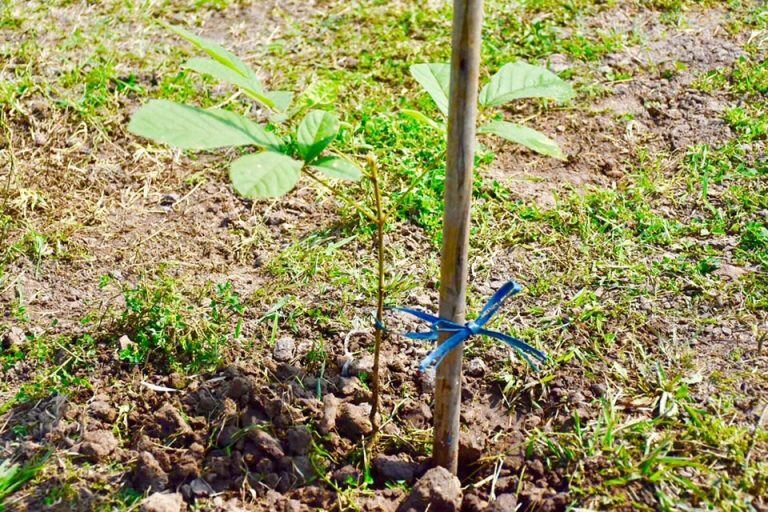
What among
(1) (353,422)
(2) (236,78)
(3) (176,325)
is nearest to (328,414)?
(1) (353,422)

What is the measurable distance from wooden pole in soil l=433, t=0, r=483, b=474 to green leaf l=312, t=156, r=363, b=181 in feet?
0.67

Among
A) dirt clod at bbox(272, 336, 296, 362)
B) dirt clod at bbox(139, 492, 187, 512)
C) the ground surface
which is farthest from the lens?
dirt clod at bbox(272, 336, 296, 362)

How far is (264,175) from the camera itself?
1.45 meters

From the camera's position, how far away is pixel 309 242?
2.89m

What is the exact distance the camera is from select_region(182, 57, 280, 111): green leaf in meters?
1.62

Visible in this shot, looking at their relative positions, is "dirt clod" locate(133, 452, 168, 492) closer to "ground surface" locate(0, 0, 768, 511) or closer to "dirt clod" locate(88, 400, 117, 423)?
"ground surface" locate(0, 0, 768, 511)

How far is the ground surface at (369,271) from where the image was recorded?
219cm

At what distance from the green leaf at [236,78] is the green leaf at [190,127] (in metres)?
0.06

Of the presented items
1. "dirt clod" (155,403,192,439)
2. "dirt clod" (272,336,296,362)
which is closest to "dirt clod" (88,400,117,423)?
"dirt clod" (155,403,192,439)

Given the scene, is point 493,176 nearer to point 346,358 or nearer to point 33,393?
point 346,358

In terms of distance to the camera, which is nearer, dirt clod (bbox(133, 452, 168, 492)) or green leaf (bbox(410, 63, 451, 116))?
green leaf (bbox(410, 63, 451, 116))

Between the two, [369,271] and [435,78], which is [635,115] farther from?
[435,78]

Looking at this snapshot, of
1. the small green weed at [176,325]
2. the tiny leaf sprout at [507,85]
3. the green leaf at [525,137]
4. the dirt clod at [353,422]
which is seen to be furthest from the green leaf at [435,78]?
the small green weed at [176,325]

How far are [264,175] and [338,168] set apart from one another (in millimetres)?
235
